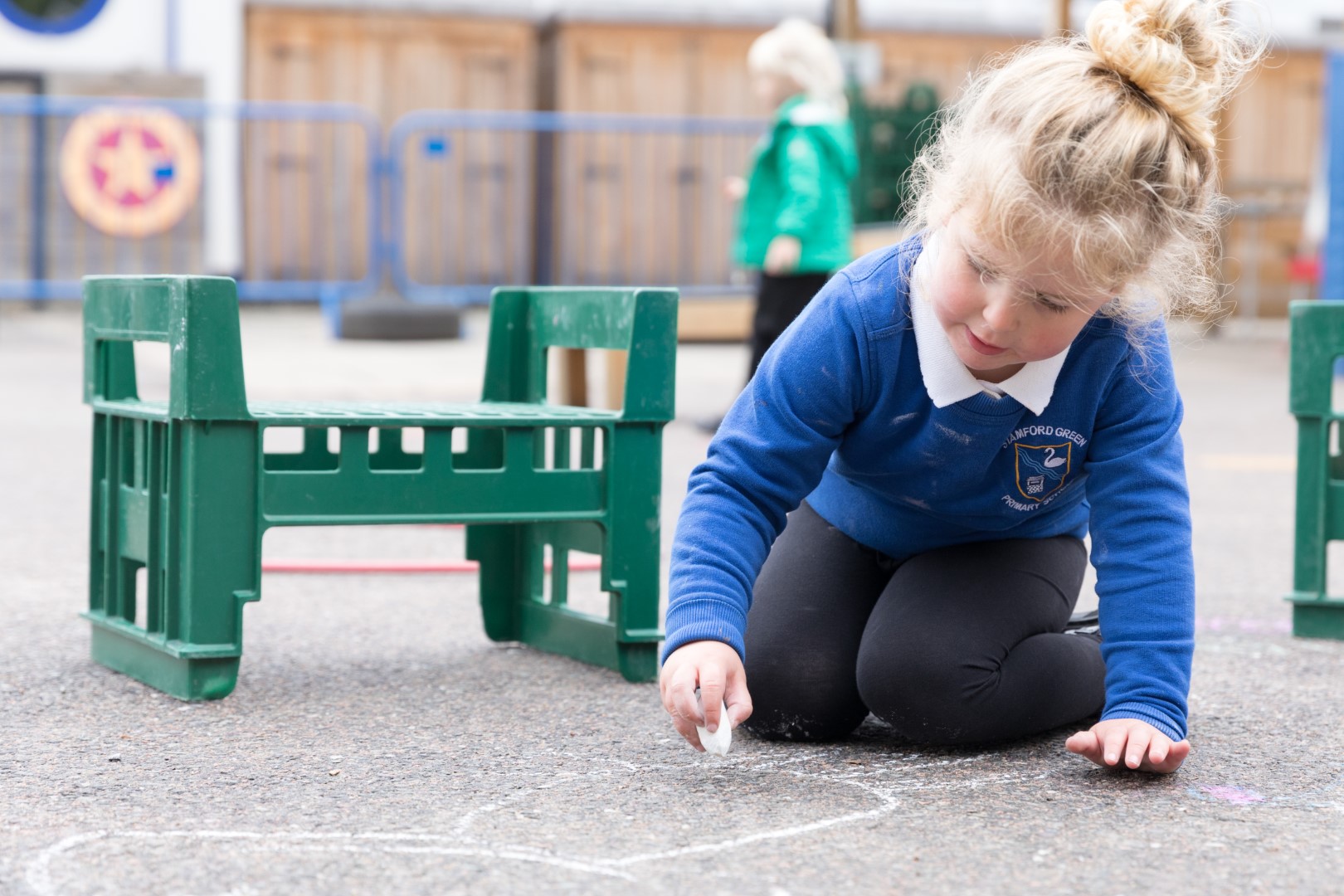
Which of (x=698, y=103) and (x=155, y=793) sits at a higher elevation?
(x=698, y=103)

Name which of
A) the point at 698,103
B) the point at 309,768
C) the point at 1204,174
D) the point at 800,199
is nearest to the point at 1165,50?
the point at 1204,174

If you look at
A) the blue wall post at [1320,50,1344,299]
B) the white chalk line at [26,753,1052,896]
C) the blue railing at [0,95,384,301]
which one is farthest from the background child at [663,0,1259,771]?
the blue railing at [0,95,384,301]

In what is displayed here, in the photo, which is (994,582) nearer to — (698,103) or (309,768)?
(309,768)

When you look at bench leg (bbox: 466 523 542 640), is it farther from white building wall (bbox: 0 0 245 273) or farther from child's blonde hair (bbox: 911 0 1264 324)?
A: white building wall (bbox: 0 0 245 273)

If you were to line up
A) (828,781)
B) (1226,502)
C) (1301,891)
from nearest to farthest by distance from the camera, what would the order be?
1. (1301,891)
2. (828,781)
3. (1226,502)

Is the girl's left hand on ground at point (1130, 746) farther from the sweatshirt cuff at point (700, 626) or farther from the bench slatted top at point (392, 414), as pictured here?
the bench slatted top at point (392, 414)

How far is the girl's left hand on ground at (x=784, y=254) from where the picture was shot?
5.49m

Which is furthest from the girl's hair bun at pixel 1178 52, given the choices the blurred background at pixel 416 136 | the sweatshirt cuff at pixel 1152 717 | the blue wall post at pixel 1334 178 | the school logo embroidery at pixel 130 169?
the school logo embroidery at pixel 130 169

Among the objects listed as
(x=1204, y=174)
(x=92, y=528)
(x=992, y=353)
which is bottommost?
(x=92, y=528)

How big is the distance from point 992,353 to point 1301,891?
0.62 meters

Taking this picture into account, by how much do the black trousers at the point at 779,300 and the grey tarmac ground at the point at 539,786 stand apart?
2.62m

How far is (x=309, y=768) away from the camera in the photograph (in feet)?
6.42

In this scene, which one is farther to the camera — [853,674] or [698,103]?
[698,103]

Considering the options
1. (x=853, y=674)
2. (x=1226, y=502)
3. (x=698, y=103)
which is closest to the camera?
(x=853, y=674)
